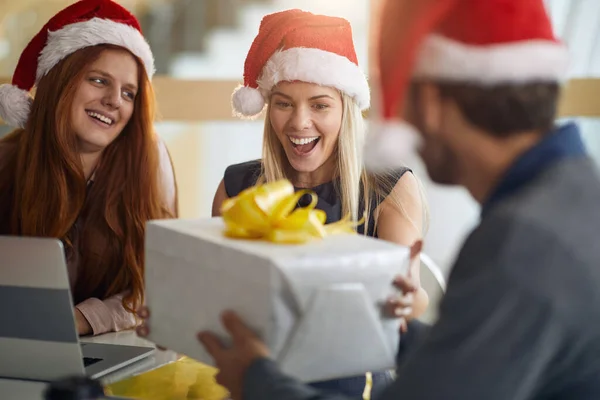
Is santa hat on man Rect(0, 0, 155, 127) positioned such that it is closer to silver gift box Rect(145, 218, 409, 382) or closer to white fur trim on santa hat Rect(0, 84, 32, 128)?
white fur trim on santa hat Rect(0, 84, 32, 128)

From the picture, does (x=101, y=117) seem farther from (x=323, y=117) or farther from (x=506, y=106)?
(x=506, y=106)

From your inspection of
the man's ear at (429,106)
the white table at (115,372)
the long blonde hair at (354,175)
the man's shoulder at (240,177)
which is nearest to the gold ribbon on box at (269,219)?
the man's ear at (429,106)

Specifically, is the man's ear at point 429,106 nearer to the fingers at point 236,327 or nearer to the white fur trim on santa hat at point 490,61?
the white fur trim on santa hat at point 490,61

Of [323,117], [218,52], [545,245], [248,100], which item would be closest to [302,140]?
[323,117]

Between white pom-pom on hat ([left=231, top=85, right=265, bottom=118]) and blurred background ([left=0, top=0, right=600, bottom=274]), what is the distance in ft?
6.03

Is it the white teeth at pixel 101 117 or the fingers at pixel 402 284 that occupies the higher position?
the white teeth at pixel 101 117

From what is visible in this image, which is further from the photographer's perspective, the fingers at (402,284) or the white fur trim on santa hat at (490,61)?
the fingers at (402,284)

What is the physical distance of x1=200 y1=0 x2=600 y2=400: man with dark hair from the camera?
878 millimetres

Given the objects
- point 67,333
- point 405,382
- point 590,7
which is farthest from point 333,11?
point 405,382

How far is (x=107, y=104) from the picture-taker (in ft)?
6.95

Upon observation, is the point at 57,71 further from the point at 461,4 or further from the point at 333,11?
the point at 333,11

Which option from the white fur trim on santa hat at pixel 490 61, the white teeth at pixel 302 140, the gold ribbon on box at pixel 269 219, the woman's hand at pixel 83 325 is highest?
the white fur trim on santa hat at pixel 490 61

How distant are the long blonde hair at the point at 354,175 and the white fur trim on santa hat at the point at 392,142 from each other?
0.90 meters

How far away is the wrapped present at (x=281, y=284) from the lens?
107cm
